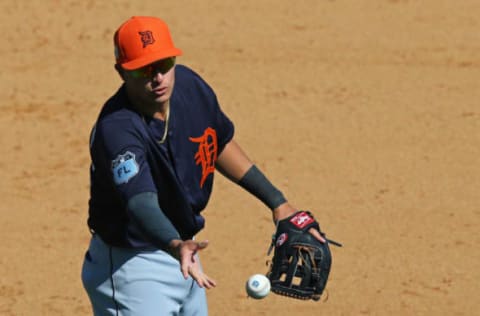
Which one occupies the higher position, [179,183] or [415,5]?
[415,5]

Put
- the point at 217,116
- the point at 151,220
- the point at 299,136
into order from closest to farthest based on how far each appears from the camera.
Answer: the point at 151,220 < the point at 217,116 < the point at 299,136

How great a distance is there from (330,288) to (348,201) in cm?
119

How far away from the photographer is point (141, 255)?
5.24 m

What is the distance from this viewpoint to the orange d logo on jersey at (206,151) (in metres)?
5.25

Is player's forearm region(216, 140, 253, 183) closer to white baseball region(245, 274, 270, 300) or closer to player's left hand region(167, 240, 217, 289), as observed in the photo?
white baseball region(245, 274, 270, 300)

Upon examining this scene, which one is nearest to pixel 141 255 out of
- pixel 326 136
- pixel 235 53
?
pixel 326 136

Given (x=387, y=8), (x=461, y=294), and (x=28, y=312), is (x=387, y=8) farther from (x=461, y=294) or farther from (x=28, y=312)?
(x=28, y=312)

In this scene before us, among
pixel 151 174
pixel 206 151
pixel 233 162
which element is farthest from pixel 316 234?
pixel 151 174

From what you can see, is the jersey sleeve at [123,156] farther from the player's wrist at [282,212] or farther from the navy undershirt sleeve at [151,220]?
the player's wrist at [282,212]

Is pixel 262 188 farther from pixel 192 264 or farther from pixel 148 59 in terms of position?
pixel 192 264

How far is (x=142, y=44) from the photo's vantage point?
16.2ft

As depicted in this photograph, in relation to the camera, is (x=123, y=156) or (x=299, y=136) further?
(x=299, y=136)

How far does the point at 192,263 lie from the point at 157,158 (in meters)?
0.74

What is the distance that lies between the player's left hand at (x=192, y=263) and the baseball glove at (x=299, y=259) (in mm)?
996
